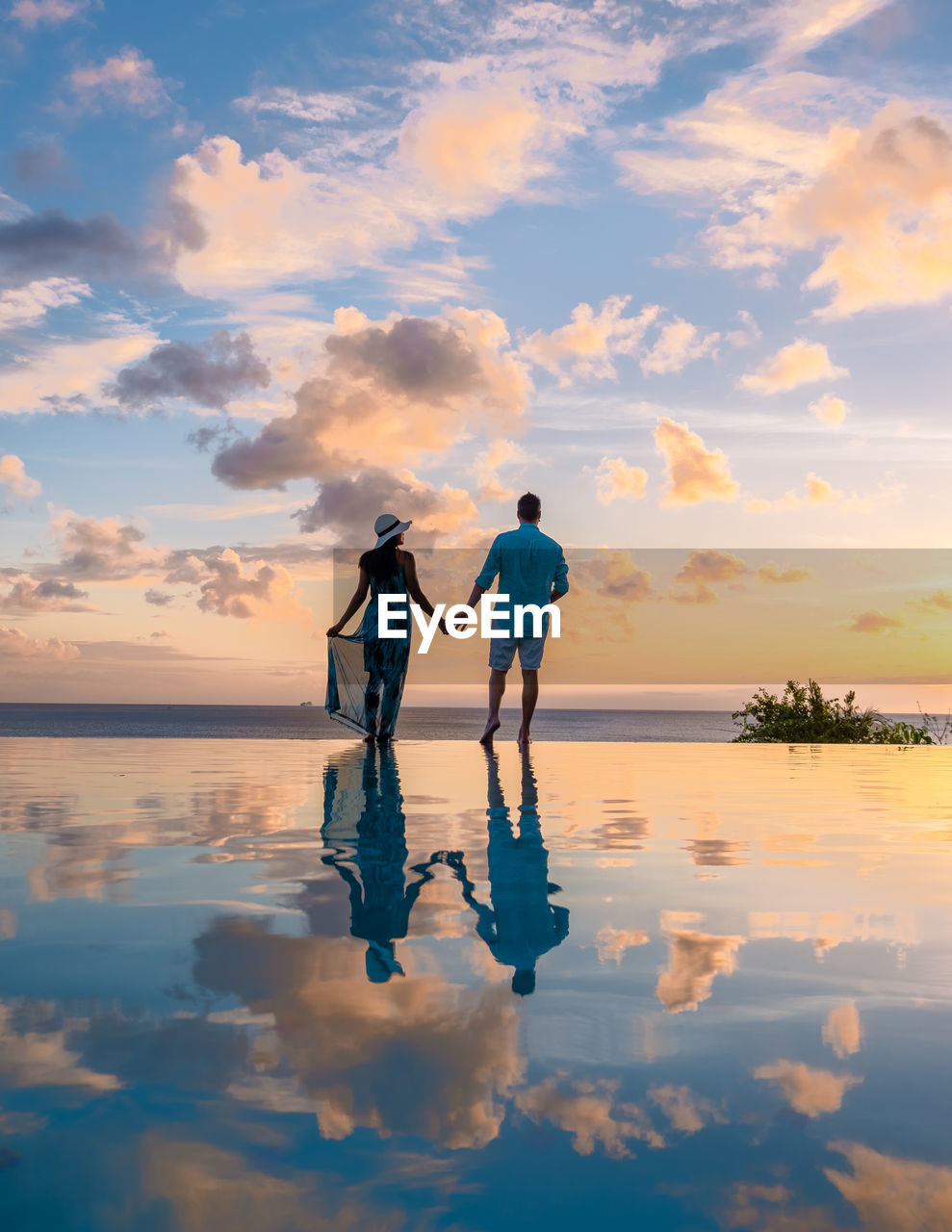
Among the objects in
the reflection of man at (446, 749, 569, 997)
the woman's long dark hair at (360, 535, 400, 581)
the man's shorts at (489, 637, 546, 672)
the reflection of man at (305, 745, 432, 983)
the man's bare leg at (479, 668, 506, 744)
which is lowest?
the reflection of man at (305, 745, 432, 983)

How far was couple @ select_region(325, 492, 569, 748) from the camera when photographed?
11.1m

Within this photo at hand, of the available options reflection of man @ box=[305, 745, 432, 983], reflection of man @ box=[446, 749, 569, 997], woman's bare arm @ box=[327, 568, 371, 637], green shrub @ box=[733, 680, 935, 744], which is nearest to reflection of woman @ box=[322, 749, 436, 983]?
reflection of man @ box=[305, 745, 432, 983]

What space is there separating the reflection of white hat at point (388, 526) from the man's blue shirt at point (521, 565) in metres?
1.00

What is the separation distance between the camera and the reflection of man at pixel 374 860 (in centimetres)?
282

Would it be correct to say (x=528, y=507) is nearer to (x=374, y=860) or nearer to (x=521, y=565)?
(x=521, y=565)

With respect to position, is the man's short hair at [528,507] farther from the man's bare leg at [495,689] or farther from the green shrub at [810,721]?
the green shrub at [810,721]

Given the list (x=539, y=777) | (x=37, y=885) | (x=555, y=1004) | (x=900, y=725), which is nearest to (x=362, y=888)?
(x=37, y=885)

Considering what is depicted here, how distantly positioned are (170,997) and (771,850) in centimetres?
297

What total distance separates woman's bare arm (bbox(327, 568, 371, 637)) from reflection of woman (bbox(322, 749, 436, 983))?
12.5 feet

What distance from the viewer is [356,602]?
11125 millimetres

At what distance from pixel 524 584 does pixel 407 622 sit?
1.35 meters

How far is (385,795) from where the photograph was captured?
666cm

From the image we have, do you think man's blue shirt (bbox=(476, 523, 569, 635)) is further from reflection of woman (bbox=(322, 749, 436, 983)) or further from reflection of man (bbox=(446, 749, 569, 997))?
reflection of man (bbox=(446, 749, 569, 997))

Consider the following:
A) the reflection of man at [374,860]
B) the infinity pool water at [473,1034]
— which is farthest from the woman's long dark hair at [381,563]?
the infinity pool water at [473,1034]
